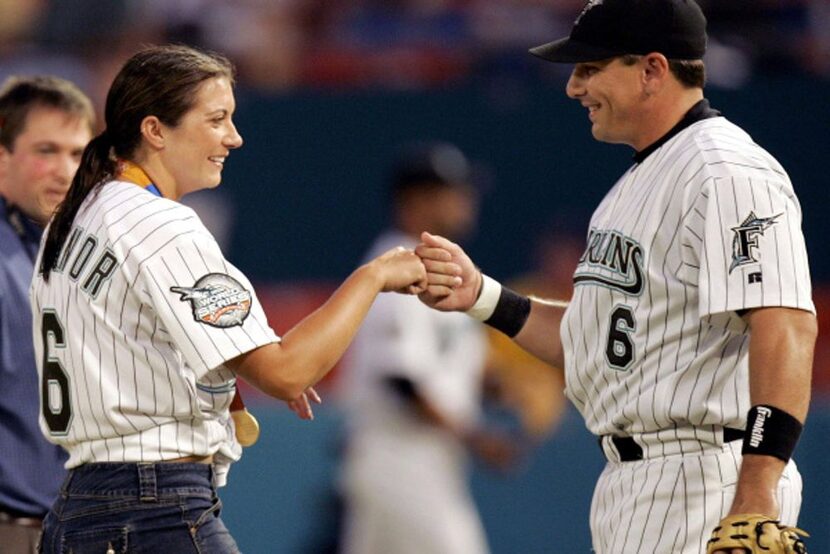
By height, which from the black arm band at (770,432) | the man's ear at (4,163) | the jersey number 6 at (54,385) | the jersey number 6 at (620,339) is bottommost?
the jersey number 6 at (54,385)

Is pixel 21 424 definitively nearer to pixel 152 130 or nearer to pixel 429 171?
pixel 152 130

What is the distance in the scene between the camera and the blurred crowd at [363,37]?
10.1 meters

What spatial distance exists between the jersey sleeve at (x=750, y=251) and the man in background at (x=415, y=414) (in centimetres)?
405

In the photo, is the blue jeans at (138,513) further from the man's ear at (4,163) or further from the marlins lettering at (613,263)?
the man's ear at (4,163)

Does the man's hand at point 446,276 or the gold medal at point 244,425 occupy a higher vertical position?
the man's hand at point 446,276

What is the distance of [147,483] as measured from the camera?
3803 millimetres

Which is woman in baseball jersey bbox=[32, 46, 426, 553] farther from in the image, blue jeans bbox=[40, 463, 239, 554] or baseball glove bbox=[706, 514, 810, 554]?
baseball glove bbox=[706, 514, 810, 554]

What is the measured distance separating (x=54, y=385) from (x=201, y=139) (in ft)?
2.35

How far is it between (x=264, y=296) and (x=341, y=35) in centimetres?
243

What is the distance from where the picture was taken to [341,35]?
10852 millimetres

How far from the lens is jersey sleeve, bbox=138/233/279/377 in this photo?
374 cm

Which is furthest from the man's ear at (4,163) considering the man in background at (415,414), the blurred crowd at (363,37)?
the blurred crowd at (363,37)

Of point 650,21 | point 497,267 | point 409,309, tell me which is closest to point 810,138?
point 497,267

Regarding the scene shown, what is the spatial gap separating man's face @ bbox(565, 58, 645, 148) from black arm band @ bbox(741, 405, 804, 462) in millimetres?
1003
